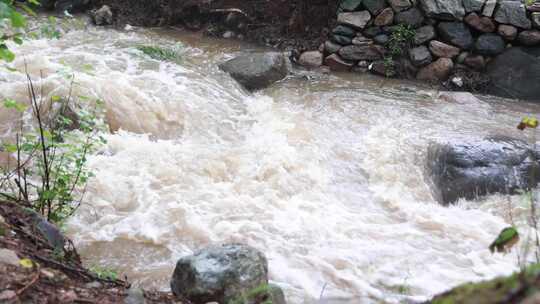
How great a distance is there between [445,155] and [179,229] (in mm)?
2739

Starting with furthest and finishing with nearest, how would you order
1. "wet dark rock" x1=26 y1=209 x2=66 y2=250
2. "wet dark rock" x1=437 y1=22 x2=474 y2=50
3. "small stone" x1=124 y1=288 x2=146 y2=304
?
"wet dark rock" x1=437 y1=22 x2=474 y2=50, "wet dark rock" x1=26 y1=209 x2=66 y2=250, "small stone" x1=124 y1=288 x2=146 y2=304

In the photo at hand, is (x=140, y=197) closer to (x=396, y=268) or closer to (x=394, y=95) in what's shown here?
(x=396, y=268)

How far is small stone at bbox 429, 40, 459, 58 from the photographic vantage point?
7.50 meters

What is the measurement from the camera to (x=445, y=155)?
480 centimetres

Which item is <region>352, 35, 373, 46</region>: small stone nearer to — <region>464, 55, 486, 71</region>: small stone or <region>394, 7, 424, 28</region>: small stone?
<region>394, 7, 424, 28</region>: small stone

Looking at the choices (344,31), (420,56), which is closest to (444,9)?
(420,56)

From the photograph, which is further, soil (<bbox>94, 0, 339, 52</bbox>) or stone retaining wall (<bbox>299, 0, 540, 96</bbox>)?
soil (<bbox>94, 0, 339, 52</bbox>)

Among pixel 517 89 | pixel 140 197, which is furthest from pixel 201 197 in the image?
pixel 517 89

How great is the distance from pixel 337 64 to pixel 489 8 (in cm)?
240

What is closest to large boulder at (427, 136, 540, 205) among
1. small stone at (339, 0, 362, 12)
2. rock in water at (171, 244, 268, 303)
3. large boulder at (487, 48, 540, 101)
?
rock in water at (171, 244, 268, 303)

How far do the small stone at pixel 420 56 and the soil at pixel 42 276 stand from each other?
20.0ft

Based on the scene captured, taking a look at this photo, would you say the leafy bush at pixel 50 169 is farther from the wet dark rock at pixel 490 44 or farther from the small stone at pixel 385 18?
the wet dark rock at pixel 490 44

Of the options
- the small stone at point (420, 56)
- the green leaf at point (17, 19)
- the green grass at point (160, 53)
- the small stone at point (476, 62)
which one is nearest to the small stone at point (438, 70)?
the small stone at point (420, 56)

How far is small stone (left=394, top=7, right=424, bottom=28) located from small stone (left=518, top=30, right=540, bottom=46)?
147 centimetres
